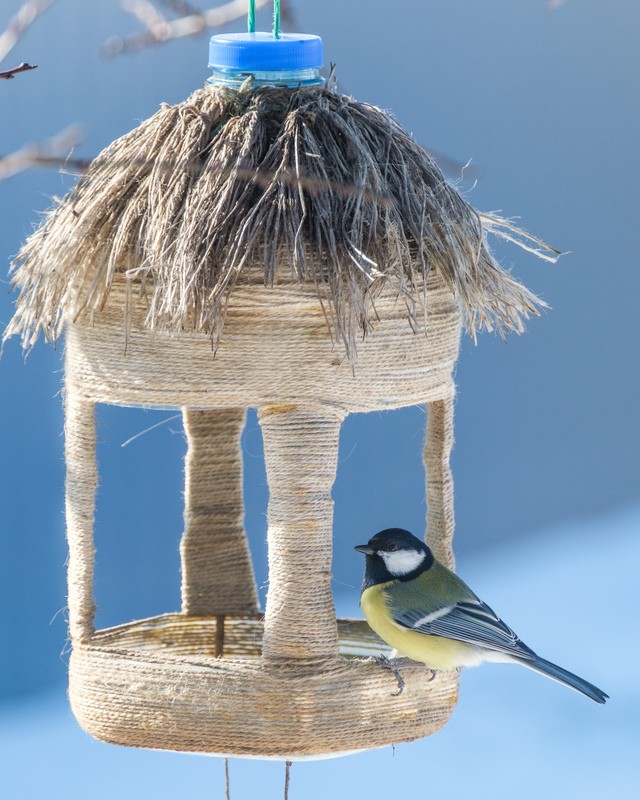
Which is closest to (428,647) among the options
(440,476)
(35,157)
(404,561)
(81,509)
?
(404,561)

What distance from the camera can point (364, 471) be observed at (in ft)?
13.5

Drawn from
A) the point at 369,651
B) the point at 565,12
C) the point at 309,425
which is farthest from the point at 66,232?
the point at 565,12

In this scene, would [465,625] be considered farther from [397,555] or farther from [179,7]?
[179,7]

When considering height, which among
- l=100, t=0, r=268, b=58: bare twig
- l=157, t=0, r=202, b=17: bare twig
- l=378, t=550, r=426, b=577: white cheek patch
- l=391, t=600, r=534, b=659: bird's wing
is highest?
l=157, t=0, r=202, b=17: bare twig

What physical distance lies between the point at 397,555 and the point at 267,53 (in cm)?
81

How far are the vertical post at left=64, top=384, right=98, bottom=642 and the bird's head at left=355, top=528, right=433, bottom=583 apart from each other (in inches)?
16.9

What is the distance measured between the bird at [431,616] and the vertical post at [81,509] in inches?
17.4

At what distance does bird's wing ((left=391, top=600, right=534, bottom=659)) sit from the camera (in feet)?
6.10

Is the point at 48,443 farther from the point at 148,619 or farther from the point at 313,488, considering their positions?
the point at 313,488

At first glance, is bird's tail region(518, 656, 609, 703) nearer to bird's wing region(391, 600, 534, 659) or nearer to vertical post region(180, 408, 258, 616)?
bird's wing region(391, 600, 534, 659)

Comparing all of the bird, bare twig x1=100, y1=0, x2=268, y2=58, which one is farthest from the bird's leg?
bare twig x1=100, y1=0, x2=268, y2=58

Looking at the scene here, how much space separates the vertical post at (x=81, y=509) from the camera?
1854mm

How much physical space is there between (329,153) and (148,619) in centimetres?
93

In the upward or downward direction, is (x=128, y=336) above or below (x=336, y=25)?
below
